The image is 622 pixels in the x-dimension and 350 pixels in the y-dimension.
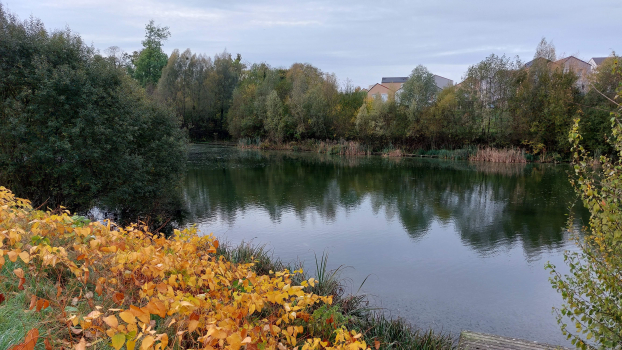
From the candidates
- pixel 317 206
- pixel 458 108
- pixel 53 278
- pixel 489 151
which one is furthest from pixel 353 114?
pixel 53 278

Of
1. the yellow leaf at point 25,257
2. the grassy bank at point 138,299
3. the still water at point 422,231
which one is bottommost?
the still water at point 422,231

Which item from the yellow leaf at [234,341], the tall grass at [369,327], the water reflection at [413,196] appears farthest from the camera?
the water reflection at [413,196]

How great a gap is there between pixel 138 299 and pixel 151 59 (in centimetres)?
5327

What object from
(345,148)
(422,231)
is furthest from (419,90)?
(422,231)

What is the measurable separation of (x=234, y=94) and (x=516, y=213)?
3617cm

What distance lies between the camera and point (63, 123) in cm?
954

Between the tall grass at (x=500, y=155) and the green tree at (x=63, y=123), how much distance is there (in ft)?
84.9

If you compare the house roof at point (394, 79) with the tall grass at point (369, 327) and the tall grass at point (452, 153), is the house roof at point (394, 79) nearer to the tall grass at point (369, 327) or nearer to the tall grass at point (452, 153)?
the tall grass at point (452, 153)

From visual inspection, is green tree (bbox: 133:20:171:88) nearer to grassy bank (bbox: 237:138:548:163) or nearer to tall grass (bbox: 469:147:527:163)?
grassy bank (bbox: 237:138:548:163)

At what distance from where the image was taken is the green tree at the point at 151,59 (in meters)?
50.9

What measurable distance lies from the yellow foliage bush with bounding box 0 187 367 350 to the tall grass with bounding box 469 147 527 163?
2944cm

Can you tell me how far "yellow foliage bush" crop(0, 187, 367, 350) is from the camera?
7.32 ft

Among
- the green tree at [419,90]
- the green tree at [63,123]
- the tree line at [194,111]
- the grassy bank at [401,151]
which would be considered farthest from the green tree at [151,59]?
the green tree at [63,123]

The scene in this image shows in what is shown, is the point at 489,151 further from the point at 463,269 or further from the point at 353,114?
the point at 463,269
